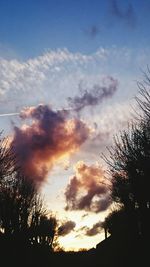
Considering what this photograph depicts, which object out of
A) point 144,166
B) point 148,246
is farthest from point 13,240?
point 144,166

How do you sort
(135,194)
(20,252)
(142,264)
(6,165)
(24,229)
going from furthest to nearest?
1. (24,229)
2. (20,252)
3. (135,194)
4. (142,264)
5. (6,165)

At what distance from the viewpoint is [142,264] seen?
27.0 m

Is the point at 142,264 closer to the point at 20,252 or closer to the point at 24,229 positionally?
the point at 20,252

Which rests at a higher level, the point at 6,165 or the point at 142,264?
the point at 6,165

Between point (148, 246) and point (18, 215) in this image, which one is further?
point (18, 215)

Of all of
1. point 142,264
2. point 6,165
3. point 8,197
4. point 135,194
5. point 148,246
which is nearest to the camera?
point 6,165

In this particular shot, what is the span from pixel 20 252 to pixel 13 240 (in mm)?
1882

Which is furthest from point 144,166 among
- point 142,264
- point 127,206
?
point 127,206

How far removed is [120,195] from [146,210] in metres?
5.23

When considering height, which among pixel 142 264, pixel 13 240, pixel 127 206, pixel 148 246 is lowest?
pixel 142 264

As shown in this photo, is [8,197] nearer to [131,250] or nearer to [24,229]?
[24,229]

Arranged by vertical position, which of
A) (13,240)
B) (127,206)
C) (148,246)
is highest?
(127,206)

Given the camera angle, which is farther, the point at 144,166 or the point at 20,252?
the point at 20,252

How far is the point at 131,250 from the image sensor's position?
3494 cm
